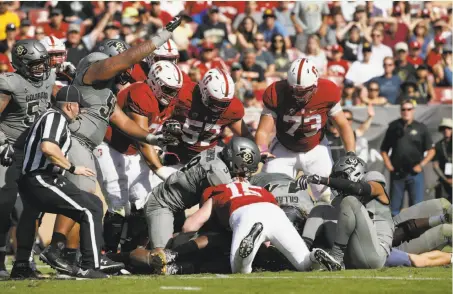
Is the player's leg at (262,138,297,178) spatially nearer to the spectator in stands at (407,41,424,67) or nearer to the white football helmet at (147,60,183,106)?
the white football helmet at (147,60,183,106)

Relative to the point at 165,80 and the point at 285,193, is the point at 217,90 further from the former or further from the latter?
the point at 285,193

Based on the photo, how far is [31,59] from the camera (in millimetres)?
9688

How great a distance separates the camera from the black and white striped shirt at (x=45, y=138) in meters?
8.66

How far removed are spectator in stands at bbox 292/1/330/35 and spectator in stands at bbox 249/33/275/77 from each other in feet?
4.55

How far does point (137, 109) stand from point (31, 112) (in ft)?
4.17

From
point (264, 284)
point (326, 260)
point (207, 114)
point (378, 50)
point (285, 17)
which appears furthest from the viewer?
point (285, 17)

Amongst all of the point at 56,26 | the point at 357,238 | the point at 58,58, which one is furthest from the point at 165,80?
the point at 56,26

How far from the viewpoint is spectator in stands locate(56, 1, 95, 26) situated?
18.0 m

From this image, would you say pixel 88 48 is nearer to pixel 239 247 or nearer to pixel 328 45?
pixel 328 45

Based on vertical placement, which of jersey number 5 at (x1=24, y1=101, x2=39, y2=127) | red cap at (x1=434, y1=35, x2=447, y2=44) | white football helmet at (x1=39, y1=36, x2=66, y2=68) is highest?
red cap at (x1=434, y1=35, x2=447, y2=44)

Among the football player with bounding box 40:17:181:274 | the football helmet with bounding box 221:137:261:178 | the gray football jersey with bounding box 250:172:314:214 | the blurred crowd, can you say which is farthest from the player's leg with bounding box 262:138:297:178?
the blurred crowd

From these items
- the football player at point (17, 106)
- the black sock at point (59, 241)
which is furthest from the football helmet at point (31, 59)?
the black sock at point (59, 241)

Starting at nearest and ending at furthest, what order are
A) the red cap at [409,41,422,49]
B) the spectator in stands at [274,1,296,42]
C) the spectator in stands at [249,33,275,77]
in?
the spectator in stands at [249,33,275,77] < the red cap at [409,41,422,49] < the spectator in stands at [274,1,296,42]

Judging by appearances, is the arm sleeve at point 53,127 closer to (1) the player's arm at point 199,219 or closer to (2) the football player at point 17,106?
(2) the football player at point 17,106
